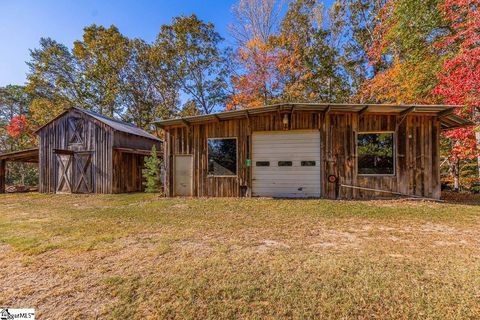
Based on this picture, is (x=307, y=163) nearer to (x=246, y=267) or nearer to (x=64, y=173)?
(x=246, y=267)

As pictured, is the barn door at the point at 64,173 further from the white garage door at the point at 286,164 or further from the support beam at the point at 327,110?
the support beam at the point at 327,110

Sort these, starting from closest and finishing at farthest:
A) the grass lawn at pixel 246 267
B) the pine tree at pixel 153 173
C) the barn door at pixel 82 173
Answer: the grass lawn at pixel 246 267, the pine tree at pixel 153 173, the barn door at pixel 82 173

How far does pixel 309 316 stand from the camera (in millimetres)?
1824

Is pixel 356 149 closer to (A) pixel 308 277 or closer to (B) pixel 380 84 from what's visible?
(A) pixel 308 277

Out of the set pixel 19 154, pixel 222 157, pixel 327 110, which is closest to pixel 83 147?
pixel 19 154

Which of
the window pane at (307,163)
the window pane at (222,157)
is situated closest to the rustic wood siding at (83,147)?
the window pane at (222,157)

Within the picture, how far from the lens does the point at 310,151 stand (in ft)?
26.5

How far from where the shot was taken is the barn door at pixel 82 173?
38.8 ft

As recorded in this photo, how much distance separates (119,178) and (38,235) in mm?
8463

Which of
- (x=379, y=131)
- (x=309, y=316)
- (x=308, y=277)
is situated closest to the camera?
(x=309, y=316)

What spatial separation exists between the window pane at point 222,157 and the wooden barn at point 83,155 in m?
5.85

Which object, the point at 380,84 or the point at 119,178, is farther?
the point at 380,84

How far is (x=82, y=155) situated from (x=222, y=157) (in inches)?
326

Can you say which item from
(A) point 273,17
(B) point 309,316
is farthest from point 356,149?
(A) point 273,17
